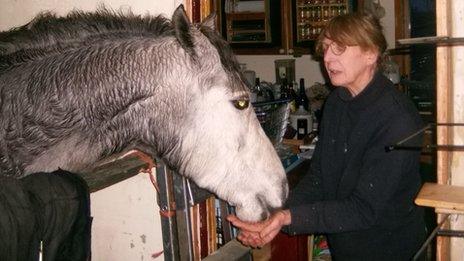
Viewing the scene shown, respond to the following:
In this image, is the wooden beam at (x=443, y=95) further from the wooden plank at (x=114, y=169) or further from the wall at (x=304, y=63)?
the wall at (x=304, y=63)

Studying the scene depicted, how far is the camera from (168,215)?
6.09 feet

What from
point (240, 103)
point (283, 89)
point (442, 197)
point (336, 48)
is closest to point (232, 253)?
point (240, 103)

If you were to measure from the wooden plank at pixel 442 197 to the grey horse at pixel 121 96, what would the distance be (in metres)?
0.65

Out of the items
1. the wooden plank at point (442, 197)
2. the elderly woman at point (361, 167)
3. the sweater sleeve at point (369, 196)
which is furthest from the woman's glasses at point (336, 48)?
the wooden plank at point (442, 197)

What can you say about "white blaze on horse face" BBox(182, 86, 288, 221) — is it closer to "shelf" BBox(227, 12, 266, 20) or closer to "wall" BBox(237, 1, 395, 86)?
"wall" BBox(237, 1, 395, 86)

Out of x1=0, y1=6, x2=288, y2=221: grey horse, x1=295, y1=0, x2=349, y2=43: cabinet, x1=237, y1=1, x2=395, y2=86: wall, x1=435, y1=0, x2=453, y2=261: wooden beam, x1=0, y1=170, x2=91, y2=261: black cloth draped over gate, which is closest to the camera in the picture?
x1=0, y1=170, x2=91, y2=261: black cloth draped over gate

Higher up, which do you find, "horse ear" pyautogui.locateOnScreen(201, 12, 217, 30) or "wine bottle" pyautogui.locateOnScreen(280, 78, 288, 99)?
"horse ear" pyautogui.locateOnScreen(201, 12, 217, 30)

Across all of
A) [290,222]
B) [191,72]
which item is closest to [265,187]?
→ [290,222]

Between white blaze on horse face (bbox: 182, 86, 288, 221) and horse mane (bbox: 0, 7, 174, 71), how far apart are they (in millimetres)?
328

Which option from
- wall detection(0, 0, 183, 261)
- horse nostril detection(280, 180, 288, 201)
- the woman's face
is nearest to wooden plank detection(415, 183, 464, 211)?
horse nostril detection(280, 180, 288, 201)

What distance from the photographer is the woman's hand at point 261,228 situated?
1799 mm

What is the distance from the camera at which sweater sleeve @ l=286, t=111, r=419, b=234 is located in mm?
1824

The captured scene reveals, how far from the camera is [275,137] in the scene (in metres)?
2.70

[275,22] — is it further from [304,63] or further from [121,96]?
[121,96]
